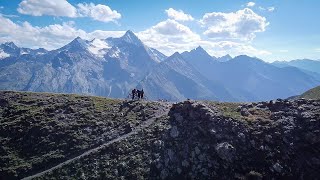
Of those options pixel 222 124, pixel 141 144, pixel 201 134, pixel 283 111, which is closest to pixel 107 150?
pixel 141 144

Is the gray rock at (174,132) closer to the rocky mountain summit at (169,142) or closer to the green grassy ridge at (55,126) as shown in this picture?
the rocky mountain summit at (169,142)

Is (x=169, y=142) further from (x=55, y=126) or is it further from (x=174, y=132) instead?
(x=55, y=126)

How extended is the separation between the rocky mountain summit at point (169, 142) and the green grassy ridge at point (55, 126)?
19 centimetres

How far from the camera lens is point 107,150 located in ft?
188

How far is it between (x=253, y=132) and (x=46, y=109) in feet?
139

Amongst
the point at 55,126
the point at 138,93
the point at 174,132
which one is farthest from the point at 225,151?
the point at 55,126

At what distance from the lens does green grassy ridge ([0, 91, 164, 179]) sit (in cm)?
5778

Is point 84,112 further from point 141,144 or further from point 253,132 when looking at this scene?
point 253,132

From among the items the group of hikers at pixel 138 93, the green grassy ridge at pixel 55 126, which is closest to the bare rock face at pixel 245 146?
the green grassy ridge at pixel 55 126

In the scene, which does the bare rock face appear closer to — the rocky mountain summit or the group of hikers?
the rocky mountain summit

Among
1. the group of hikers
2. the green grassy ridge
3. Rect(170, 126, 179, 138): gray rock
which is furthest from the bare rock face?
the group of hikers

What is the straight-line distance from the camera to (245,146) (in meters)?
52.6

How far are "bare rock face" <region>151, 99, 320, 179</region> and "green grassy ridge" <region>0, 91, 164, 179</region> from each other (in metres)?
11.7

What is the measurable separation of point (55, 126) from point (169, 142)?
22982 mm
